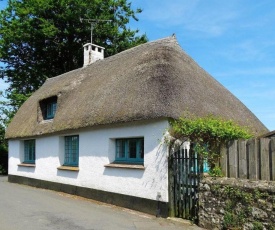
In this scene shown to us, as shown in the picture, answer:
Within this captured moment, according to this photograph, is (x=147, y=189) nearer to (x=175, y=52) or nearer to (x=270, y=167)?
(x=270, y=167)

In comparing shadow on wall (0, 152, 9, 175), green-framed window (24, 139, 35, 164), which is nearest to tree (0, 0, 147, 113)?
shadow on wall (0, 152, 9, 175)

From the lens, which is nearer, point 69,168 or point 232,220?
point 232,220

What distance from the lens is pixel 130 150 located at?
11.0m

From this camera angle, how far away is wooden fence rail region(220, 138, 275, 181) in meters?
7.15

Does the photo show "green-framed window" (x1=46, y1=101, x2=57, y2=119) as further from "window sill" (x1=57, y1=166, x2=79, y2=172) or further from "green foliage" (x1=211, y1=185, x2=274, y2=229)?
"green foliage" (x1=211, y1=185, x2=274, y2=229)

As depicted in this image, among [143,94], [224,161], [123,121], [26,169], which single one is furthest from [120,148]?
[26,169]

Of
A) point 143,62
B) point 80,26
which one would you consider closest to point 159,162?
point 143,62

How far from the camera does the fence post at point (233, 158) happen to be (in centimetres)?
773

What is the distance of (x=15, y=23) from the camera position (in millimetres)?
28609

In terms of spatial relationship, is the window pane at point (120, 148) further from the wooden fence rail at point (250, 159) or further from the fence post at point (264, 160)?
the fence post at point (264, 160)

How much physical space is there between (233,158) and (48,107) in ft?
38.0

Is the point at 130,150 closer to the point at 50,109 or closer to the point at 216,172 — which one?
the point at 216,172

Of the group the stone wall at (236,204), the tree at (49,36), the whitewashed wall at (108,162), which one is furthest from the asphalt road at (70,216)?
the tree at (49,36)

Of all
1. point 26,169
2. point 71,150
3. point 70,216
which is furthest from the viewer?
point 26,169
